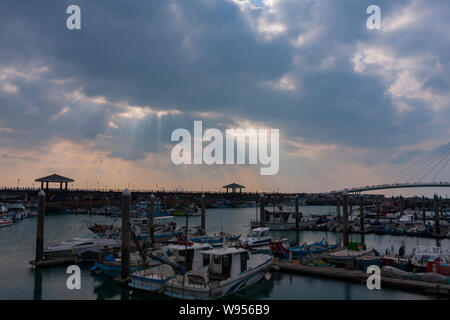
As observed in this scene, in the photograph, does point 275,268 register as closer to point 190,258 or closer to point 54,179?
point 190,258

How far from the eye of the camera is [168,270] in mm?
20594

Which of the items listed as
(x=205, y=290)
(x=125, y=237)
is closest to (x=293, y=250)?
(x=205, y=290)

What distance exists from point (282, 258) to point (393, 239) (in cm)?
2731

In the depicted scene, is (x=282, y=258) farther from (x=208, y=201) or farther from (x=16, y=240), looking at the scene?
(x=208, y=201)

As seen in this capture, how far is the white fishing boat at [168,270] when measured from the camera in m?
18.5

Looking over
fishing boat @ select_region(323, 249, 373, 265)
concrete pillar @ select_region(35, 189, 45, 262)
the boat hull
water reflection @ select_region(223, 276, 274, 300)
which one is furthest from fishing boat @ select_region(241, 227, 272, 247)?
concrete pillar @ select_region(35, 189, 45, 262)

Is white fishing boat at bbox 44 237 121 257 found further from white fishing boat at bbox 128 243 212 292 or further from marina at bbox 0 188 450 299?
white fishing boat at bbox 128 243 212 292

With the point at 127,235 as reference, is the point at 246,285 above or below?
below

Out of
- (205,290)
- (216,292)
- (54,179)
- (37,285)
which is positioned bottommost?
(37,285)

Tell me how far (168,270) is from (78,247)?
11.2 meters

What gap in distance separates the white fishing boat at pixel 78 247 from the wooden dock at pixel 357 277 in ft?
48.9

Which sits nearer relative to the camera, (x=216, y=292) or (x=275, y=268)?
(x=216, y=292)
